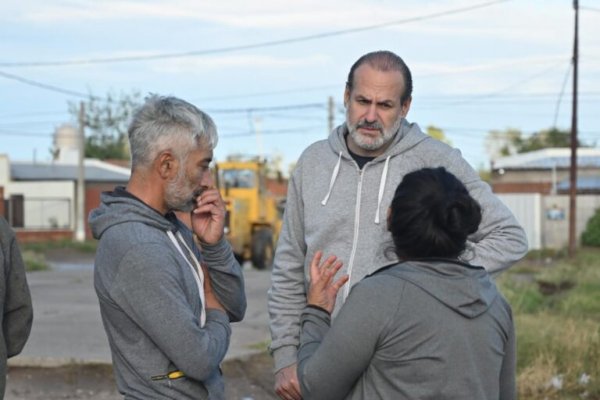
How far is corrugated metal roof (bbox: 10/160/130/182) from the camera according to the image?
205ft

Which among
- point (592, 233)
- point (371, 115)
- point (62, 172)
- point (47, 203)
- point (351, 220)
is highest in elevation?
point (371, 115)

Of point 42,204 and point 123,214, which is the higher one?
point 123,214

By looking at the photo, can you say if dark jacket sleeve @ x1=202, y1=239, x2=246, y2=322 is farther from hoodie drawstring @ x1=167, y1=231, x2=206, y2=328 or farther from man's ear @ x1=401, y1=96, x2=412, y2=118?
man's ear @ x1=401, y1=96, x2=412, y2=118

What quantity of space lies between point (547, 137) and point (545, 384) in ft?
271

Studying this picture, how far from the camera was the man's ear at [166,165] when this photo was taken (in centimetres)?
396

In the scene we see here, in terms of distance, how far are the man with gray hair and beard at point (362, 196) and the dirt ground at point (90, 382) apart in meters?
5.42

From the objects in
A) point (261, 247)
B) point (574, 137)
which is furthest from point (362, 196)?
point (574, 137)

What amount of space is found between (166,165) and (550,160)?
61815mm

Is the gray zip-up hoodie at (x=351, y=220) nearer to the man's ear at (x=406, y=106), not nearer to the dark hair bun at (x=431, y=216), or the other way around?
the man's ear at (x=406, y=106)

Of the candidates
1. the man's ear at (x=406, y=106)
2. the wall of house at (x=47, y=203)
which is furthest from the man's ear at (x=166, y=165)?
the wall of house at (x=47, y=203)

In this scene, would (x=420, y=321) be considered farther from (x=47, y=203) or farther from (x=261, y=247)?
(x=47, y=203)

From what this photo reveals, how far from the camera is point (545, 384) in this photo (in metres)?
9.47

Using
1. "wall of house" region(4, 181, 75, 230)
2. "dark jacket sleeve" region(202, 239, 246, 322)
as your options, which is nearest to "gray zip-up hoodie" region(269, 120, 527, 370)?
"dark jacket sleeve" region(202, 239, 246, 322)

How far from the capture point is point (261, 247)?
3134 centimetres
